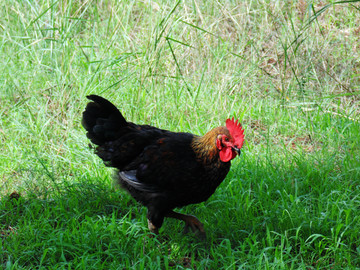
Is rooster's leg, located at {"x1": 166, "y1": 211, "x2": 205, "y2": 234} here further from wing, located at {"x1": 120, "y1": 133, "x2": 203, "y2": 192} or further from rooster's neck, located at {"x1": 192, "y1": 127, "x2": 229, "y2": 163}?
rooster's neck, located at {"x1": 192, "y1": 127, "x2": 229, "y2": 163}

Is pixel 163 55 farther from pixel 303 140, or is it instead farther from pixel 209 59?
pixel 303 140

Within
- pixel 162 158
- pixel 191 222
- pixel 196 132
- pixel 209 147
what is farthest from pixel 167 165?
pixel 196 132

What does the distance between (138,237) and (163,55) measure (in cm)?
269

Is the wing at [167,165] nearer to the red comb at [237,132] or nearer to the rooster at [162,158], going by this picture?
the rooster at [162,158]

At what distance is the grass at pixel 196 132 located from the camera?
11.6 feet

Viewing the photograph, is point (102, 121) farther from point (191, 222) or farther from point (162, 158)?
point (191, 222)

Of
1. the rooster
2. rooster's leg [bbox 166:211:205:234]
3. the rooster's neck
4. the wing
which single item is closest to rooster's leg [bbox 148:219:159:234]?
the rooster

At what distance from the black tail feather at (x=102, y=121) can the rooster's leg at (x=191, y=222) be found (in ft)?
2.71

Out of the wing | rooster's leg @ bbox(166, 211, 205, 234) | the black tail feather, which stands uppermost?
the black tail feather

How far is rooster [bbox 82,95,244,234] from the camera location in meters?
3.58

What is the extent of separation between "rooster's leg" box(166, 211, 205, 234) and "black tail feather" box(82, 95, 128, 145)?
83 cm

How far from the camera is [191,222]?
3.72 m

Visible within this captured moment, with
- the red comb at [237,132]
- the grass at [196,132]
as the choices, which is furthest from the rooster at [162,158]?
the grass at [196,132]

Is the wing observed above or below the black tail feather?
below
